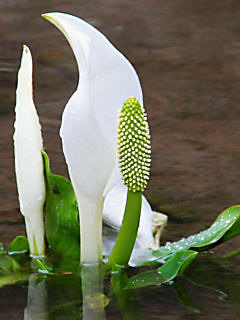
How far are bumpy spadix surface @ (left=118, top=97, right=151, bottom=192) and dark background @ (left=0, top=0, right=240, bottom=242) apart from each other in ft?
1.06

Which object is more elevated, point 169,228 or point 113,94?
point 113,94

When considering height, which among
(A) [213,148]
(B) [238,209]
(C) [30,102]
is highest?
(C) [30,102]

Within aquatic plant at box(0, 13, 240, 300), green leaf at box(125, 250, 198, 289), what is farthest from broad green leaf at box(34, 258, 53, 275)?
green leaf at box(125, 250, 198, 289)

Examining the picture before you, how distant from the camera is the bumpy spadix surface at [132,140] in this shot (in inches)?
36.4

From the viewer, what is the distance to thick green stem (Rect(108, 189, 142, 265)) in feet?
3.18

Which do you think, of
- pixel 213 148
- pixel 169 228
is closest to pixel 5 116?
pixel 213 148

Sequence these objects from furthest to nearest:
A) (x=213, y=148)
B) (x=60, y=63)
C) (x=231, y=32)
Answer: (x=231, y=32)
(x=60, y=63)
(x=213, y=148)

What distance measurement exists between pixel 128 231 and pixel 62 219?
136 millimetres

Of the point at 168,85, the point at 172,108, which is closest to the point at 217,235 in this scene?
the point at 172,108

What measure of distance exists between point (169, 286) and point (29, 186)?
250mm

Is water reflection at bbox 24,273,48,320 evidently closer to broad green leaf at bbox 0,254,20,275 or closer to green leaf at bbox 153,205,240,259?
broad green leaf at bbox 0,254,20,275

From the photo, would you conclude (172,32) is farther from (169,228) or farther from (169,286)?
(169,286)

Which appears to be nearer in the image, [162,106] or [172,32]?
[162,106]

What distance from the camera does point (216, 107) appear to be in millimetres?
1886
